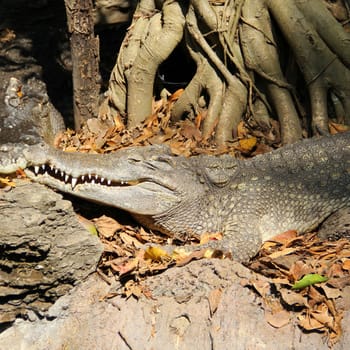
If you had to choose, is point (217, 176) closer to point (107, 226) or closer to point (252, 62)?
point (107, 226)

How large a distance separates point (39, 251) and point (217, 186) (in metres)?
1.61

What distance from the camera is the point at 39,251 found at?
171 inches

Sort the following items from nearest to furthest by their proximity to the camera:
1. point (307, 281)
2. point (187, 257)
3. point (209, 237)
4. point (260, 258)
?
point (307, 281) < point (187, 257) < point (260, 258) < point (209, 237)

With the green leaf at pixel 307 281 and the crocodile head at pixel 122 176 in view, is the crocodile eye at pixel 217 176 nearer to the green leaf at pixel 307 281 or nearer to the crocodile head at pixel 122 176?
the crocodile head at pixel 122 176

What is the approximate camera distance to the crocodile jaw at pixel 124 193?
4.96 metres

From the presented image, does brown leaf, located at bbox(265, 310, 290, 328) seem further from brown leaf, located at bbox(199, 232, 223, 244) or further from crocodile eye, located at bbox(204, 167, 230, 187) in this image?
crocodile eye, located at bbox(204, 167, 230, 187)

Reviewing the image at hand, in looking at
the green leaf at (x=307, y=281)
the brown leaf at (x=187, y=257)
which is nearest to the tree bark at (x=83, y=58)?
the brown leaf at (x=187, y=257)

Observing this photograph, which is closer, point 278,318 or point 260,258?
point 278,318

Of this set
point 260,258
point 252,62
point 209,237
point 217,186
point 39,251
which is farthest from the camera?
point 252,62

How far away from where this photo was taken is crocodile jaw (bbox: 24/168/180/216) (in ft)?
16.3

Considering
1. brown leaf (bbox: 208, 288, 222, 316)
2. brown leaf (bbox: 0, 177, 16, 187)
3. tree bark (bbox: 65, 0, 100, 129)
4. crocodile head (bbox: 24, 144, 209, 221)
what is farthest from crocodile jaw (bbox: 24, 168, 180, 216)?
tree bark (bbox: 65, 0, 100, 129)

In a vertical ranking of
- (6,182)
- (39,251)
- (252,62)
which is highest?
(252,62)

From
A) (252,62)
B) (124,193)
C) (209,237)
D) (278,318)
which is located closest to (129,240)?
(124,193)

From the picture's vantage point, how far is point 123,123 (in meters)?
6.66
